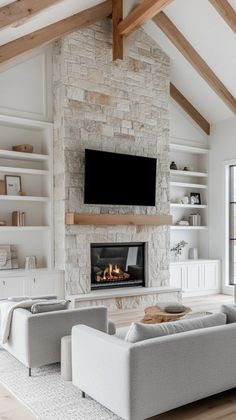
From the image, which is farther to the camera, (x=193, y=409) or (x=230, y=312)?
(x=230, y=312)

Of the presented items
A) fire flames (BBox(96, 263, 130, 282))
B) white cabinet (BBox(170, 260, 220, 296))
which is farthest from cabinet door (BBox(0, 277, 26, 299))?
white cabinet (BBox(170, 260, 220, 296))

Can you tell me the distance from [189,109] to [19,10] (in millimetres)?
4740

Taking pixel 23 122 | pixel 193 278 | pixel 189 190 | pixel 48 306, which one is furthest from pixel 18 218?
pixel 189 190

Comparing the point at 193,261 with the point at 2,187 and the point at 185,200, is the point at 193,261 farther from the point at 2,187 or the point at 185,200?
the point at 2,187

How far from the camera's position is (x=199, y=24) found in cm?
684

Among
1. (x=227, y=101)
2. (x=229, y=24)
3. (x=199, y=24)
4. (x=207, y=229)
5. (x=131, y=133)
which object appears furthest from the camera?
(x=207, y=229)

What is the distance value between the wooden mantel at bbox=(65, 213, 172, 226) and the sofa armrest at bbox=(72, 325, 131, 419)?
3261mm

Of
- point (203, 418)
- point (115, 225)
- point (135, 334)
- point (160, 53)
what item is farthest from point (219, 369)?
point (160, 53)

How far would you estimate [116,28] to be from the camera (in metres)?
6.82

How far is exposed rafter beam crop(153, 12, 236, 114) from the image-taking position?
7.05m

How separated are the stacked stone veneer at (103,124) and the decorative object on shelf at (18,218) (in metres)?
0.54

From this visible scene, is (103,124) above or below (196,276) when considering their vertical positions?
above

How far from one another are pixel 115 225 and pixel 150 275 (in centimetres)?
116

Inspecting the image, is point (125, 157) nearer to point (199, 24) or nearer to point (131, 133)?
point (131, 133)
